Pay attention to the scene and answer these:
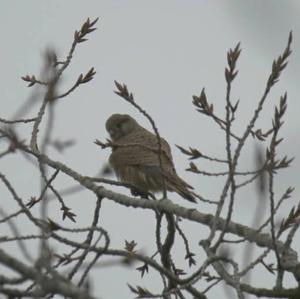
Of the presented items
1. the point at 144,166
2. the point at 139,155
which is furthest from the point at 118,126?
the point at 144,166

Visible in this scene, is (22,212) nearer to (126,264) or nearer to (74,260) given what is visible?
(126,264)

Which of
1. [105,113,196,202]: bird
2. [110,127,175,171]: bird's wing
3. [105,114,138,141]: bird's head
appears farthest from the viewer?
[105,114,138,141]: bird's head

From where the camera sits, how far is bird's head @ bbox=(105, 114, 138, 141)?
407 inches

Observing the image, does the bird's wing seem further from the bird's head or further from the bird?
the bird's head

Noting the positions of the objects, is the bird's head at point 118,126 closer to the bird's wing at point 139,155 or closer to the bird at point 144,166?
the bird at point 144,166

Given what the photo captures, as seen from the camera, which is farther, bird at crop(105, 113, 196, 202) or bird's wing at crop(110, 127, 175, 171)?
bird's wing at crop(110, 127, 175, 171)

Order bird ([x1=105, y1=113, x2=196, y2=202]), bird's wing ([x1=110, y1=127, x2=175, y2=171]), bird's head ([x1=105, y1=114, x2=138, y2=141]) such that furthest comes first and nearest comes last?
bird's head ([x1=105, y1=114, x2=138, y2=141]) < bird's wing ([x1=110, y1=127, x2=175, y2=171]) < bird ([x1=105, y1=113, x2=196, y2=202])

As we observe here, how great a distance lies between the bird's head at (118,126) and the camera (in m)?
10.3

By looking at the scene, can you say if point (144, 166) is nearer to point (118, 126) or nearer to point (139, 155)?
point (139, 155)

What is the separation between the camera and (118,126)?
1039cm

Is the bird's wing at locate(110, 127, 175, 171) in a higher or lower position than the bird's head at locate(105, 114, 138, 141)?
lower

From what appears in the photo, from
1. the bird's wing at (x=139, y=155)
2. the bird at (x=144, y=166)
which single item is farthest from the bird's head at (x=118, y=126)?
the bird's wing at (x=139, y=155)

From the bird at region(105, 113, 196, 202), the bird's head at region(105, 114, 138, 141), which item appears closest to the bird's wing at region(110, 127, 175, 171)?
the bird at region(105, 113, 196, 202)

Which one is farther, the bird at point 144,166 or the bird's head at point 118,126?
the bird's head at point 118,126
